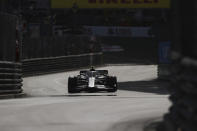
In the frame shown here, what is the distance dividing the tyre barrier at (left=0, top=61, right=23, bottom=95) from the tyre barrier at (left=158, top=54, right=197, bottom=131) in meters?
11.1

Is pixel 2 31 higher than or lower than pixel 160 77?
higher

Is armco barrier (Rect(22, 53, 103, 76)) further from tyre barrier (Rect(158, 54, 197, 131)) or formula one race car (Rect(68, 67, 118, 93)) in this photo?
tyre barrier (Rect(158, 54, 197, 131))

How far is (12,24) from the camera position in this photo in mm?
18797

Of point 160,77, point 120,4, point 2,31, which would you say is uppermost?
point 120,4

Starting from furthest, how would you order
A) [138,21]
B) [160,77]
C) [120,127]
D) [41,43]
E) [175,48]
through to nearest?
1. [138,21]
2. [41,43]
3. [160,77]
4. [120,127]
5. [175,48]

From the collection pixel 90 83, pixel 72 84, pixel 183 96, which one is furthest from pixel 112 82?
pixel 183 96

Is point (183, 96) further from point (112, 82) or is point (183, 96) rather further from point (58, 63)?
point (58, 63)

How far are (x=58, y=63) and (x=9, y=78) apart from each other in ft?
66.7

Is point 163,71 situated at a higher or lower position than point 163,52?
lower

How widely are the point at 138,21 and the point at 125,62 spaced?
15.6 m

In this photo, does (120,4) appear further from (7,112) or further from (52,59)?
(7,112)

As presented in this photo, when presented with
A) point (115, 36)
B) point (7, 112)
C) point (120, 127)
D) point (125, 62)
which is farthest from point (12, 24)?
point (115, 36)

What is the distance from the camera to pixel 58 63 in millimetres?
38969

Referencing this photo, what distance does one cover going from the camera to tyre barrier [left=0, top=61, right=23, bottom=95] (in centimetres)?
1794
